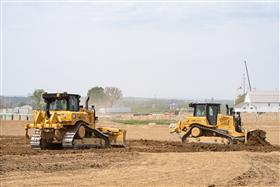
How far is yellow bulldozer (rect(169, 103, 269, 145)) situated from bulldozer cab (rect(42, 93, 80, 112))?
8365 millimetres

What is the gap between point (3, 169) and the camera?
58.3ft

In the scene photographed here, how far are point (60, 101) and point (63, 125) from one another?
4.34 ft

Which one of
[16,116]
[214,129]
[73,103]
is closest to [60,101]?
[73,103]

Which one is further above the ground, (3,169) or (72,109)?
(72,109)

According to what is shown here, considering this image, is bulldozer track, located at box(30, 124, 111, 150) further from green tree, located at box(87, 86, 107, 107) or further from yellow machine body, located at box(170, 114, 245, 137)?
green tree, located at box(87, 86, 107, 107)

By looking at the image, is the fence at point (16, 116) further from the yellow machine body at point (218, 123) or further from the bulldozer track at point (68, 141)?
the bulldozer track at point (68, 141)

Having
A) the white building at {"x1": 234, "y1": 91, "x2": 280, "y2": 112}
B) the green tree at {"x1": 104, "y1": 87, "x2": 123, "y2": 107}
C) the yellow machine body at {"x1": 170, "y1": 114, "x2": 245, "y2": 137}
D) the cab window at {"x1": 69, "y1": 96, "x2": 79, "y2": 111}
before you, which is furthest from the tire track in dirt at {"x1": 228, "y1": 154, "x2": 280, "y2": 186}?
the green tree at {"x1": 104, "y1": 87, "x2": 123, "y2": 107}

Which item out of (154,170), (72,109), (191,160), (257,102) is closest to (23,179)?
(154,170)

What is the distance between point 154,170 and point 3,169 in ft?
15.2

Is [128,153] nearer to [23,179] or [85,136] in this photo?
[85,136]

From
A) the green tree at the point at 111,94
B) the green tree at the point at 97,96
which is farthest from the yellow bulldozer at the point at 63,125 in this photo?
the green tree at the point at 111,94

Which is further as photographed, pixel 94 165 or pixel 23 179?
pixel 94 165

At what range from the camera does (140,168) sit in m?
19.2

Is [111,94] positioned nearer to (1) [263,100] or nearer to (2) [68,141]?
(1) [263,100]
